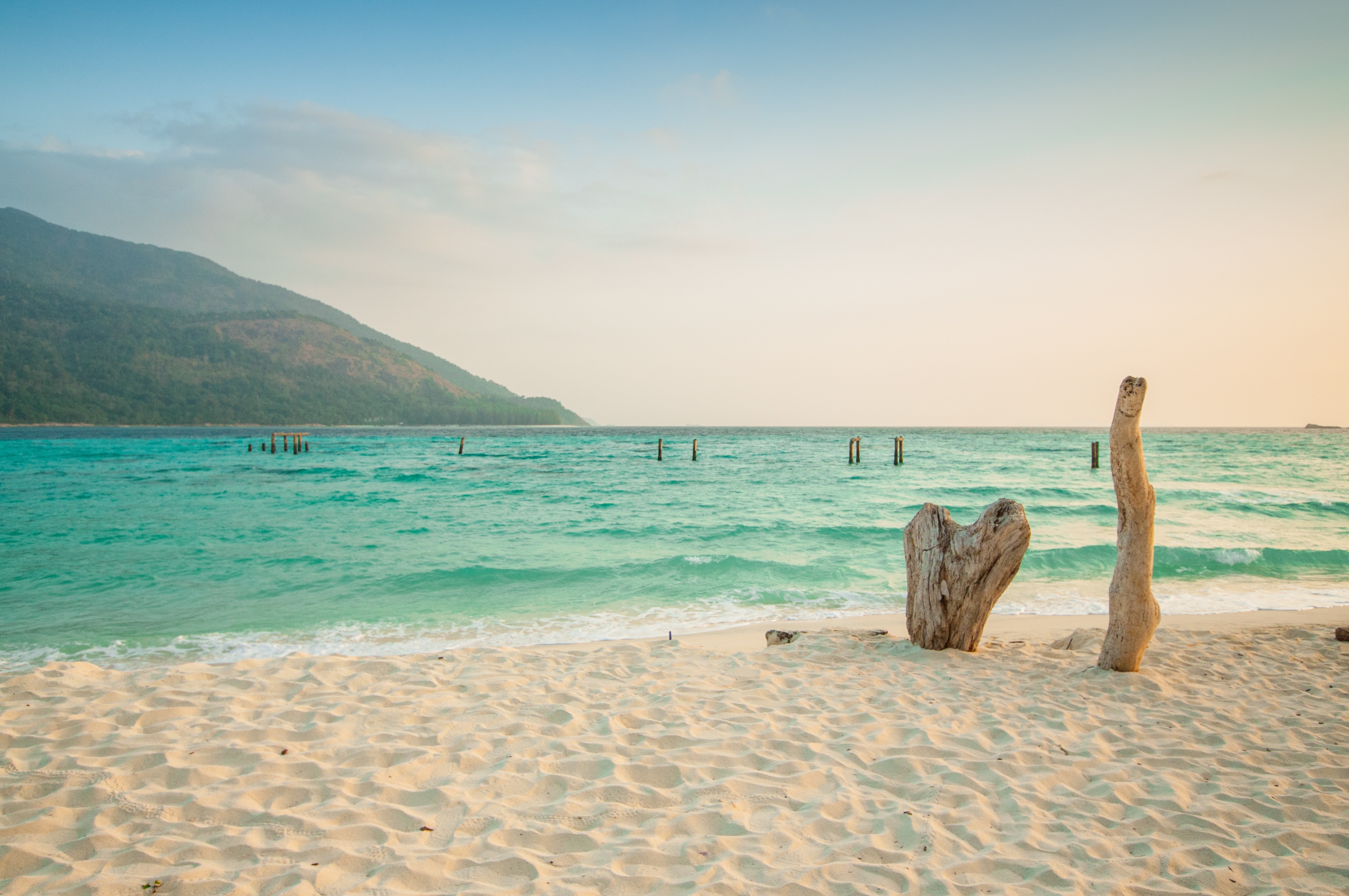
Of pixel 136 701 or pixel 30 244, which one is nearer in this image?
pixel 136 701

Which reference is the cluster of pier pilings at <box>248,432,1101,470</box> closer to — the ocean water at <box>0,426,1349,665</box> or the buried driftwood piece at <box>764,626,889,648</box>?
the ocean water at <box>0,426,1349,665</box>

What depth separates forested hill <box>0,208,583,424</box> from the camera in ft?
354

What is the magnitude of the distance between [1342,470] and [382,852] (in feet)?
161

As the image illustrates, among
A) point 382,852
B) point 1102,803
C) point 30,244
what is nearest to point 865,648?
point 1102,803

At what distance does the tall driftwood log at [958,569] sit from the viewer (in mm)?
6137

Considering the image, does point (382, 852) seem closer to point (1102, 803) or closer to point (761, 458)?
point (1102, 803)

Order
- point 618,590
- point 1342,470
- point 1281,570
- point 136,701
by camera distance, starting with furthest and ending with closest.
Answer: point 1342,470 < point 1281,570 < point 618,590 < point 136,701

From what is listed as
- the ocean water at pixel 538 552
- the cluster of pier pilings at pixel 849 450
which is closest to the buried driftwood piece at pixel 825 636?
the ocean water at pixel 538 552

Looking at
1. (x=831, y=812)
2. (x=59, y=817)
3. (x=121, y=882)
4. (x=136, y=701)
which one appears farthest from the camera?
(x=136, y=701)

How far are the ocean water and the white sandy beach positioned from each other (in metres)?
2.99

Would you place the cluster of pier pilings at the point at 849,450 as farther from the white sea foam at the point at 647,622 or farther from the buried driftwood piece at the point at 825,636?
the buried driftwood piece at the point at 825,636

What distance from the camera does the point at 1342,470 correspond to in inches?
1330

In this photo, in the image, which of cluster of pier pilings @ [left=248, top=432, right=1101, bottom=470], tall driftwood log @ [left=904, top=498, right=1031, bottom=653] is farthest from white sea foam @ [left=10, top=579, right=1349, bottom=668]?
cluster of pier pilings @ [left=248, top=432, right=1101, bottom=470]

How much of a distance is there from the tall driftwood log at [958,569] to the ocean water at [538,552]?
112 inches
